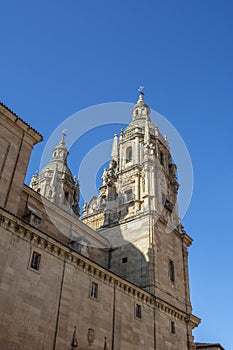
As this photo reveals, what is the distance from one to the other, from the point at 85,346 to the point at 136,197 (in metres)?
16.2

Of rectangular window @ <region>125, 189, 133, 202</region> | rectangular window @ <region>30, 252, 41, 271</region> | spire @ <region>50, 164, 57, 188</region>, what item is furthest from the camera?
spire @ <region>50, 164, 57, 188</region>

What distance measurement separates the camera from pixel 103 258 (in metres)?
31.6

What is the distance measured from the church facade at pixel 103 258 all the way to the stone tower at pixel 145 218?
99 mm

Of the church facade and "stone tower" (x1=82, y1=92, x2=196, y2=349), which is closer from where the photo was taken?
the church facade

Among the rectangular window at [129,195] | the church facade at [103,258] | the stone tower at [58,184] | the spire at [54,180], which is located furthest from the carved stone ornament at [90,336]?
the spire at [54,180]

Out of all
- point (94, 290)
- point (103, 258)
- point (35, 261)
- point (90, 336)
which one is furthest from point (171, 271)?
point (35, 261)

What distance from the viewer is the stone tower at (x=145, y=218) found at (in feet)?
96.9

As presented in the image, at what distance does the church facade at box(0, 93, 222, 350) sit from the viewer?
18.1 meters

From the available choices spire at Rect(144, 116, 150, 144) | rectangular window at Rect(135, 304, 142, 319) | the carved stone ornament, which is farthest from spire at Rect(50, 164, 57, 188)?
the carved stone ornament

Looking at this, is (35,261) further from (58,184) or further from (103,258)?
(58,184)

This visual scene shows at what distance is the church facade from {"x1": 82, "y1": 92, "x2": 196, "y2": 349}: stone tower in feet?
0.32

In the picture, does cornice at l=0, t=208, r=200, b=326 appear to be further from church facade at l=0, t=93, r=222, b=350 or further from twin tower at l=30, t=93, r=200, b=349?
twin tower at l=30, t=93, r=200, b=349

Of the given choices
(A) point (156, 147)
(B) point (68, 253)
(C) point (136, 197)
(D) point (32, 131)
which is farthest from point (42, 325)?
(A) point (156, 147)

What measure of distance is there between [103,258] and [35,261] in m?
13.0
